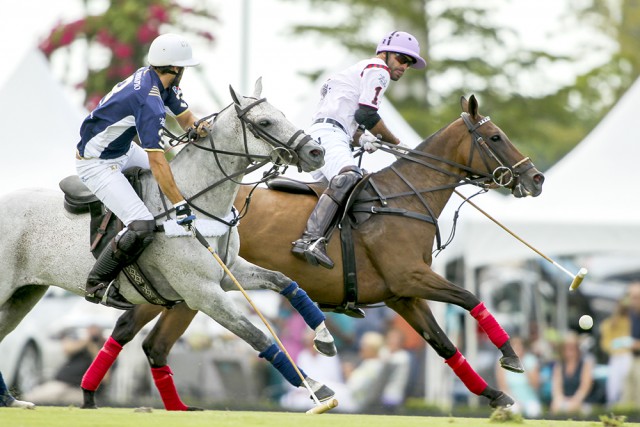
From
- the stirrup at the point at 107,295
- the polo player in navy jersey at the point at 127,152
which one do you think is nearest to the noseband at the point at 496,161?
the polo player in navy jersey at the point at 127,152

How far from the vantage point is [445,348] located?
9.89 meters

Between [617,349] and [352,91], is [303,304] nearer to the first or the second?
[352,91]

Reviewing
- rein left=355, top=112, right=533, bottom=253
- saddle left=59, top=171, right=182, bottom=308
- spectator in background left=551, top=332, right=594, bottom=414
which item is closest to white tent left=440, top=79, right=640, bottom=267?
spectator in background left=551, top=332, right=594, bottom=414

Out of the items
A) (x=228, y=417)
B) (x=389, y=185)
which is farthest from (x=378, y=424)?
(x=389, y=185)

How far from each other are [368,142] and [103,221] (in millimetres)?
2539

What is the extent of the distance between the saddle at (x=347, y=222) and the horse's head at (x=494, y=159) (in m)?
0.90

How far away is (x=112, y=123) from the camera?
8.80 metres

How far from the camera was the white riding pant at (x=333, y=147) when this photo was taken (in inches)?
402

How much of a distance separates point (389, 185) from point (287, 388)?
751 cm

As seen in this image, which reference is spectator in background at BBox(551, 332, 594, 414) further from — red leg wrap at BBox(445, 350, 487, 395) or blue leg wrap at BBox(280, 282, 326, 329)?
blue leg wrap at BBox(280, 282, 326, 329)

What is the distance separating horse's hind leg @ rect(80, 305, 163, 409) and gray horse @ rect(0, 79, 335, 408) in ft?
3.19

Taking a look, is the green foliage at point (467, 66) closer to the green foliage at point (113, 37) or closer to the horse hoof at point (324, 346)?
the green foliage at point (113, 37)

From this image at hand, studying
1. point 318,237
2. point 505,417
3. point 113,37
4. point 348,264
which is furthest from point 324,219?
point 113,37

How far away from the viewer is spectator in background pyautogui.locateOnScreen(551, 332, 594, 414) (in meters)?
16.4
